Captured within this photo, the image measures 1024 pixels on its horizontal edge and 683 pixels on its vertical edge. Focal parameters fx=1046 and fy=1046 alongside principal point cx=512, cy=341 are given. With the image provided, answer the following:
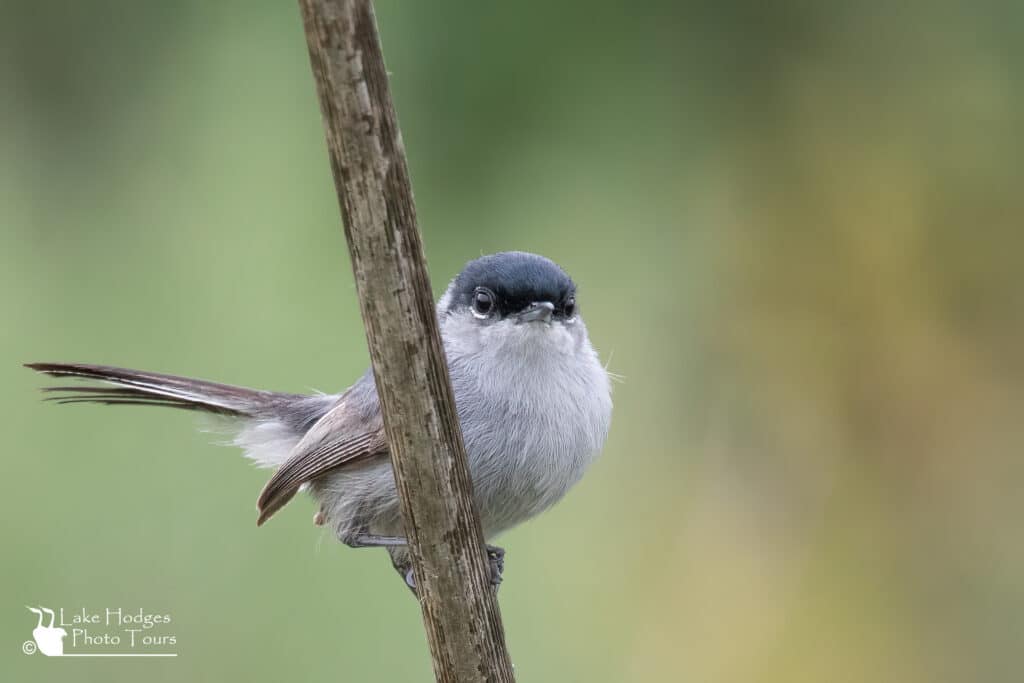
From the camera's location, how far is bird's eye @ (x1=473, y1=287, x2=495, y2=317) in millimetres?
1793

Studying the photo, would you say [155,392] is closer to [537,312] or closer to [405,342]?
[537,312]

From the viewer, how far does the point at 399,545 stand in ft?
6.01

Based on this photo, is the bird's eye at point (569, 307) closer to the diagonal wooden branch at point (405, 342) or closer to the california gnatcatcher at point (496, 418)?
the california gnatcatcher at point (496, 418)

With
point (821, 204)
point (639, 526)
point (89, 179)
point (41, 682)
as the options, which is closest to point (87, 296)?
point (89, 179)

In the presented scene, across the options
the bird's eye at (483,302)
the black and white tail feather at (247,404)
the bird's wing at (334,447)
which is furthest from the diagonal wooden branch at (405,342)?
the black and white tail feather at (247,404)

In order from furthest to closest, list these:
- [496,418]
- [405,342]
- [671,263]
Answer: [671,263], [496,418], [405,342]

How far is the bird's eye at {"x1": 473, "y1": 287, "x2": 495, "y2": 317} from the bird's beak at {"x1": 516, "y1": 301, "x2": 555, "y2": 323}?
2.2 inches

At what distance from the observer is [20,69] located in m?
2.72

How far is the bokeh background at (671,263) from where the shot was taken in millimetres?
2391

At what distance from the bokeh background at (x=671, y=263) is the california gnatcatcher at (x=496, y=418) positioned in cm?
45

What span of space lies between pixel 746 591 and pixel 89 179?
1.90 metres

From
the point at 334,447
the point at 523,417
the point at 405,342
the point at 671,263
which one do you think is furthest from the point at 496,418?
the point at 671,263

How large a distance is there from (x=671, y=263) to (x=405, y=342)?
155cm

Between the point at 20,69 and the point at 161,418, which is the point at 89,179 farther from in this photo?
the point at 161,418
